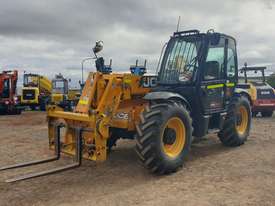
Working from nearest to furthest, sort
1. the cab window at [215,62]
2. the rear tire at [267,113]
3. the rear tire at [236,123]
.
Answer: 1. the cab window at [215,62]
2. the rear tire at [236,123]
3. the rear tire at [267,113]

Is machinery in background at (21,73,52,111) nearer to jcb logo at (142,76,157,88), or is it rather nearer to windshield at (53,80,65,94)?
windshield at (53,80,65,94)

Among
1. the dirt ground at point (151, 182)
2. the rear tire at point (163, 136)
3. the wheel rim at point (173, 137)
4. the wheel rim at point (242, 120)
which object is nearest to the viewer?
the dirt ground at point (151, 182)

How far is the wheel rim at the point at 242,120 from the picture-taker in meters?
8.80

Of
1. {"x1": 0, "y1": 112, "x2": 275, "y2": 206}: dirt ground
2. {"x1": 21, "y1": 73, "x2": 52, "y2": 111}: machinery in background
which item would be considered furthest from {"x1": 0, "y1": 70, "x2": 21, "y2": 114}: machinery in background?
{"x1": 0, "y1": 112, "x2": 275, "y2": 206}: dirt ground

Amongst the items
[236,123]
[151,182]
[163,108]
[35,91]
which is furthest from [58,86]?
[151,182]

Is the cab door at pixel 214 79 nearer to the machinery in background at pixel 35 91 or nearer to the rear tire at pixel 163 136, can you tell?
the rear tire at pixel 163 136

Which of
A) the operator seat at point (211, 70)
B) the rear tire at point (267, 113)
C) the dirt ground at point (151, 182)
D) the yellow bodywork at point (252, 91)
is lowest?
the dirt ground at point (151, 182)

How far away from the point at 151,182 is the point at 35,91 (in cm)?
1954

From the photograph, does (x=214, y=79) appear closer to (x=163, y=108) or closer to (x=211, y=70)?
(x=211, y=70)

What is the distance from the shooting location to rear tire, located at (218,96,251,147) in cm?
824

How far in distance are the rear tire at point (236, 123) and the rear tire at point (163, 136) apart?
80.2 inches

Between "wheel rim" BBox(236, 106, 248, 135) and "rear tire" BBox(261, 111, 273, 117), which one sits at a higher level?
"wheel rim" BBox(236, 106, 248, 135)

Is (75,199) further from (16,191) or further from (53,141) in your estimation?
(53,141)

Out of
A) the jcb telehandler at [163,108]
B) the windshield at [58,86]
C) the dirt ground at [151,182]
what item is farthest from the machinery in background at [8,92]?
the jcb telehandler at [163,108]
